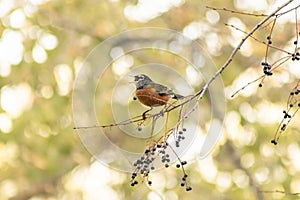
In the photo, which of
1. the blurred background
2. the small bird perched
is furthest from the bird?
the blurred background

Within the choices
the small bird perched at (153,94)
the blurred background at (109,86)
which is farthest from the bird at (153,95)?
the blurred background at (109,86)

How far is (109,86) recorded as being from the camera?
5016 millimetres

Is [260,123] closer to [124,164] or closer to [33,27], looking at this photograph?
[124,164]

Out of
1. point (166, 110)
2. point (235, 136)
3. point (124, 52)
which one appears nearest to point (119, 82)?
point (124, 52)

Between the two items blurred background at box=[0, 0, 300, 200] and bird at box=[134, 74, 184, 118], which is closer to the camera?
bird at box=[134, 74, 184, 118]

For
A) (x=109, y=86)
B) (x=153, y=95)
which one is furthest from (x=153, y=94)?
(x=109, y=86)

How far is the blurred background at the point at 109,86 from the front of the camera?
4.68 meters

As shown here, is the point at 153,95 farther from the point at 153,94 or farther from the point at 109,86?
the point at 109,86

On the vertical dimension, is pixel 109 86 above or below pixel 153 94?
above

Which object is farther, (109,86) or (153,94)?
(109,86)

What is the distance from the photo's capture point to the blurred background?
4680mm

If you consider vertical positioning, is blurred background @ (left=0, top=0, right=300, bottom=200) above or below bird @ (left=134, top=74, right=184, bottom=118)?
above

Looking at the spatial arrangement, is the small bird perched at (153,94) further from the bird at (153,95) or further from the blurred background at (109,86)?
the blurred background at (109,86)

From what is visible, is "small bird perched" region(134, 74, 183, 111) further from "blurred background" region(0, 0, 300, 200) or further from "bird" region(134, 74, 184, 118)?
"blurred background" region(0, 0, 300, 200)
